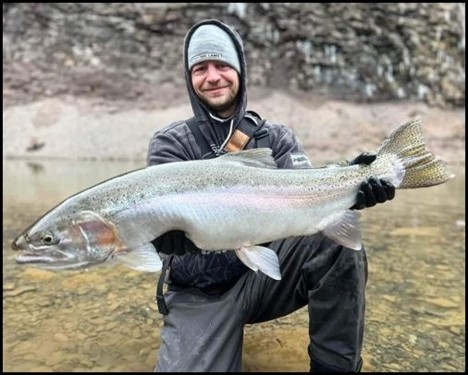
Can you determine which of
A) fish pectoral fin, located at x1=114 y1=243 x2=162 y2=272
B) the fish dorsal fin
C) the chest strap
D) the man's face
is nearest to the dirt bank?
the man's face

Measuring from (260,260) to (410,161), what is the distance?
3.61 feet

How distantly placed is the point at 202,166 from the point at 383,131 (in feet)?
99.1

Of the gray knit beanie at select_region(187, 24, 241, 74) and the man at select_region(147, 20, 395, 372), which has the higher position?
the gray knit beanie at select_region(187, 24, 241, 74)

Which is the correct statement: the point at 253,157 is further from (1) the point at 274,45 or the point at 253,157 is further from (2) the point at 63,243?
(1) the point at 274,45

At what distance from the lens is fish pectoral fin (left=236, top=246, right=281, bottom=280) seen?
267cm

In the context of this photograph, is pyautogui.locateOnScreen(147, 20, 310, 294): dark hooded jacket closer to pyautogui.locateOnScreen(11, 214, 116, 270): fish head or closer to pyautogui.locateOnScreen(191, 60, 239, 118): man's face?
pyautogui.locateOnScreen(191, 60, 239, 118): man's face

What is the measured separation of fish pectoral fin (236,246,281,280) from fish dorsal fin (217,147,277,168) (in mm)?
489

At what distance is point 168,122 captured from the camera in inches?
1234

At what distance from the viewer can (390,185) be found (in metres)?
2.84

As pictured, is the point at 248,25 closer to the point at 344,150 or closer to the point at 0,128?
the point at 344,150

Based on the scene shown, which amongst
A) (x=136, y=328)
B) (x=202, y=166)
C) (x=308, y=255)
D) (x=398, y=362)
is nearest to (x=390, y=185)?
(x=308, y=255)

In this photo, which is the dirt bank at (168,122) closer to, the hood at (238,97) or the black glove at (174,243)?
the hood at (238,97)

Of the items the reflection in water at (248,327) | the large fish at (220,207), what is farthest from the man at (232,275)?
the reflection in water at (248,327)

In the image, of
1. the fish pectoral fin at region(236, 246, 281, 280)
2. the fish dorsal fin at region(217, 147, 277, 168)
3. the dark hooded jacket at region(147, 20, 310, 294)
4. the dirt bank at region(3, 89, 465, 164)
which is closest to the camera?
the fish pectoral fin at region(236, 246, 281, 280)
